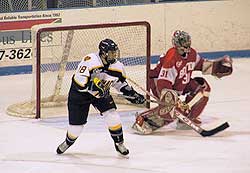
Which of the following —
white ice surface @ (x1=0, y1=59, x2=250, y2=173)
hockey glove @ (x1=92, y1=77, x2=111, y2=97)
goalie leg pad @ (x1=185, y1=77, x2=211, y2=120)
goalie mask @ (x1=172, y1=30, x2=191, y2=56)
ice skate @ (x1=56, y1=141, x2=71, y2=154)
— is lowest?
white ice surface @ (x1=0, y1=59, x2=250, y2=173)

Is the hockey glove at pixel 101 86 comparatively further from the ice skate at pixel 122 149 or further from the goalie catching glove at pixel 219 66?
the goalie catching glove at pixel 219 66

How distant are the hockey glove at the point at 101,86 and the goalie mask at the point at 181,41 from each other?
1.00 m

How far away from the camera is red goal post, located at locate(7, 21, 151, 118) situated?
6.92 metres

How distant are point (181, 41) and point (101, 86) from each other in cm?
112

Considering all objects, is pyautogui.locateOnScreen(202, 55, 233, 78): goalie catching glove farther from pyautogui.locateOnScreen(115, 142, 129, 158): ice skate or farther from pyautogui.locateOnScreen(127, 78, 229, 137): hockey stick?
pyautogui.locateOnScreen(115, 142, 129, 158): ice skate

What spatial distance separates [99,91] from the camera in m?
5.27

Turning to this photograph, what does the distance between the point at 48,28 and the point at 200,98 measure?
1.50m

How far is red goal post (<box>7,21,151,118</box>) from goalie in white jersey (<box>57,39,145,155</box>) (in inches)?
55.5

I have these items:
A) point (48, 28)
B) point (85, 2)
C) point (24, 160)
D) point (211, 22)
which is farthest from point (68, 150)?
point (211, 22)

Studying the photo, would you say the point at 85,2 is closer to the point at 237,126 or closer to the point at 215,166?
the point at 237,126

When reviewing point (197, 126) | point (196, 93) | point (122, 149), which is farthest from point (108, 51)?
point (196, 93)

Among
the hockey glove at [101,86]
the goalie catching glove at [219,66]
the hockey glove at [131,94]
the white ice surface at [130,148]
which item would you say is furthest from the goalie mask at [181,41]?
the hockey glove at [101,86]

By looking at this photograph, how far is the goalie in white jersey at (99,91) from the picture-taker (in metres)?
5.30

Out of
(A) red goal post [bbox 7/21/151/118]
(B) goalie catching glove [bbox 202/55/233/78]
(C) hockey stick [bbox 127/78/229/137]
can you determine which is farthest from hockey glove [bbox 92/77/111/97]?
(A) red goal post [bbox 7/21/151/118]
